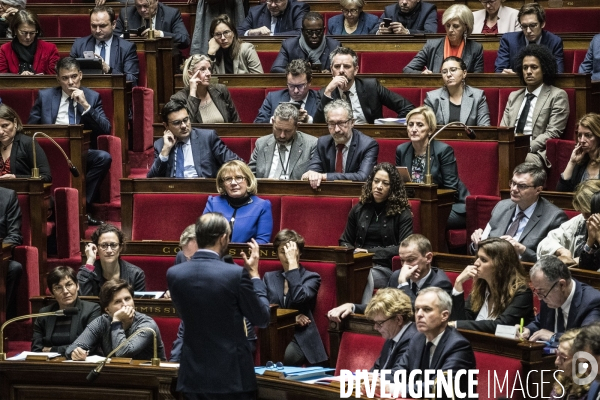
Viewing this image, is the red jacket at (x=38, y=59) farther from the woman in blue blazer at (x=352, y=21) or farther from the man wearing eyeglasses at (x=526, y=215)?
the man wearing eyeglasses at (x=526, y=215)

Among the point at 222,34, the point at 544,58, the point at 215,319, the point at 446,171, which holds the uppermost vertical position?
the point at 222,34

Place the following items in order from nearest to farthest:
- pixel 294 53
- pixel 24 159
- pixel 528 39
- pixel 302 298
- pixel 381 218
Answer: pixel 302 298 → pixel 381 218 → pixel 24 159 → pixel 528 39 → pixel 294 53

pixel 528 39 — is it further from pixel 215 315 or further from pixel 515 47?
pixel 215 315

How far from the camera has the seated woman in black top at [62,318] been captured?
2480 millimetres

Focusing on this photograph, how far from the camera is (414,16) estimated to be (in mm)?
3814

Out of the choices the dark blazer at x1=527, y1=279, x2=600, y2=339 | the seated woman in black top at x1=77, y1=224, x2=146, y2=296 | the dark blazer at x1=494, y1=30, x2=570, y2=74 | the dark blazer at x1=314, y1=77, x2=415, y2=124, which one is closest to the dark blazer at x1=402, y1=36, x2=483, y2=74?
the dark blazer at x1=494, y1=30, x2=570, y2=74

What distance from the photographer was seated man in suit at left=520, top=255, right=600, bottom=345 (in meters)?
2.10

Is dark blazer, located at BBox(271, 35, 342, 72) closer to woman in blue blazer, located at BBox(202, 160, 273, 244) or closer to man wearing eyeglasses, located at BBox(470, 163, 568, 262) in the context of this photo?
woman in blue blazer, located at BBox(202, 160, 273, 244)

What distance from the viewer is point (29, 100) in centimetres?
346

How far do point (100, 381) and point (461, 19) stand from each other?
1.71m

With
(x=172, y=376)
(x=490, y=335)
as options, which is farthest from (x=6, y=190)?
(x=490, y=335)

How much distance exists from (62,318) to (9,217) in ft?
1.44

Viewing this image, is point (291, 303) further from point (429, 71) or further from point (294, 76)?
point (429, 71)

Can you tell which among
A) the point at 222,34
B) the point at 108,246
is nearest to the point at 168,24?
the point at 222,34
